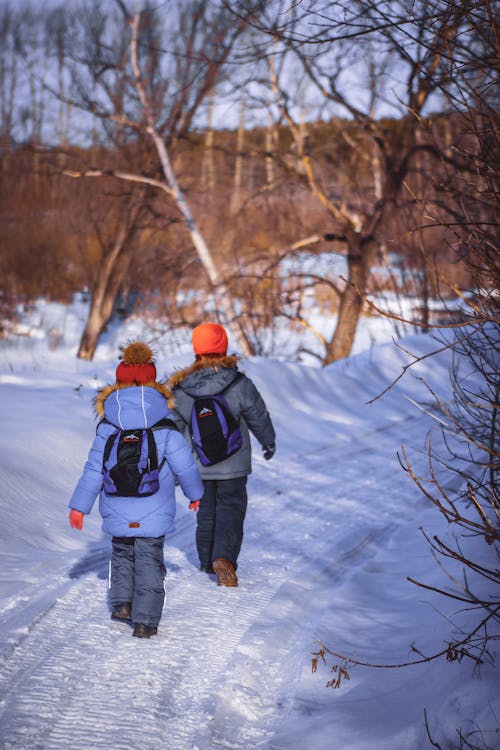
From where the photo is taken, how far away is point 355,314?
526 inches

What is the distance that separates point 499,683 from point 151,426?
215cm

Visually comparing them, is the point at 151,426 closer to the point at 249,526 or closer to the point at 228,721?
the point at 228,721

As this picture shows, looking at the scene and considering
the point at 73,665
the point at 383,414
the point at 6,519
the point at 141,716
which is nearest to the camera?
the point at 141,716

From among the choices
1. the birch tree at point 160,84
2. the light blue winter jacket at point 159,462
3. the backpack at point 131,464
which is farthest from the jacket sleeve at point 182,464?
the birch tree at point 160,84

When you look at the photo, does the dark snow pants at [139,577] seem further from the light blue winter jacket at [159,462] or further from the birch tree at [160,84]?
the birch tree at [160,84]

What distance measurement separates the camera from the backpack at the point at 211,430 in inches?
185

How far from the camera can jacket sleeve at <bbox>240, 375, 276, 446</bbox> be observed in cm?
484

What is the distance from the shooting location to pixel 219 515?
482 centimetres

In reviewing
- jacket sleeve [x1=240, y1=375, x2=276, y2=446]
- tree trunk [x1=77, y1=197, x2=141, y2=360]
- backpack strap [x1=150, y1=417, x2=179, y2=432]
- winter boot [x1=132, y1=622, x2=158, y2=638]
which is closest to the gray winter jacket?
jacket sleeve [x1=240, y1=375, x2=276, y2=446]

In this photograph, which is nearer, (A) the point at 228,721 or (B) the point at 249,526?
(A) the point at 228,721

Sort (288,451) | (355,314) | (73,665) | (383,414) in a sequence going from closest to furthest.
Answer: (73,665) → (288,451) → (383,414) → (355,314)

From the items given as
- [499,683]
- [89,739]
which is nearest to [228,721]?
[89,739]

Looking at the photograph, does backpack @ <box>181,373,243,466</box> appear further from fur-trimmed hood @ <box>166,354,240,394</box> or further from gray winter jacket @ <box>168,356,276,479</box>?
fur-trimmed hood @ <box>166,354,240,394</box>

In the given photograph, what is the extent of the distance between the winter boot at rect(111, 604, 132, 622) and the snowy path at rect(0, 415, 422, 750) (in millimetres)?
94
